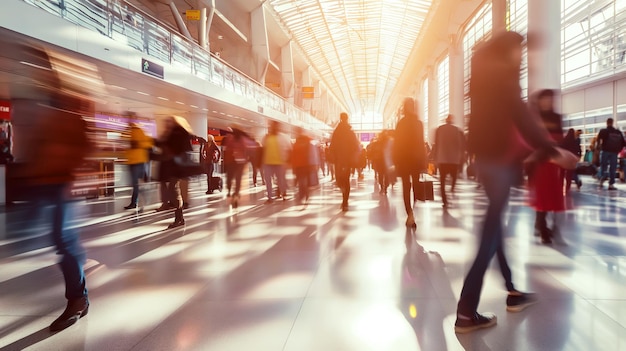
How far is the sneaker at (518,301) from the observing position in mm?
3118

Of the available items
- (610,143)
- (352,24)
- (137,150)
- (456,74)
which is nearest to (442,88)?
(352,24)

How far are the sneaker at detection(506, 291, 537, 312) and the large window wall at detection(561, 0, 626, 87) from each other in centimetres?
1554

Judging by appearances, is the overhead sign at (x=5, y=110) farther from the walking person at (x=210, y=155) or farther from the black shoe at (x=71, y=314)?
the black shoe at (x=71, y=314)

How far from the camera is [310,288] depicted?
373cm

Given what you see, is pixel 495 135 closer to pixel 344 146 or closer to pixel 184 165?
pixel 184 165

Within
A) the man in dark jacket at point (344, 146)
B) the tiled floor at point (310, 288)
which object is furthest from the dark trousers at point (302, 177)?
the tiled floor at point (310, 288)

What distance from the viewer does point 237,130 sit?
10109 mm

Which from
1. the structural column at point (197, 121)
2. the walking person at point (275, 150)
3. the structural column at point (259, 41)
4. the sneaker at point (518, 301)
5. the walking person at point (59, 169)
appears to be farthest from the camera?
the structural column at point (259, 41)

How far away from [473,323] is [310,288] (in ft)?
4.56

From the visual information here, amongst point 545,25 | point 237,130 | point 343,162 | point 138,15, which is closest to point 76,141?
point 343,162

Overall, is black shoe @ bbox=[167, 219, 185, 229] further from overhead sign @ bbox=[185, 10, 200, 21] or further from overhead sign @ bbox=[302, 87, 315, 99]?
overhead sign @ bbox=[302, 87, 315, 99]

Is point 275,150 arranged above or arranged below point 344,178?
above

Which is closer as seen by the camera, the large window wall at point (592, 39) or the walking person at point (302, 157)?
the walking person at point (302, 157)

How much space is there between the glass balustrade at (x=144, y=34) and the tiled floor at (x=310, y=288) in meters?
5.30
